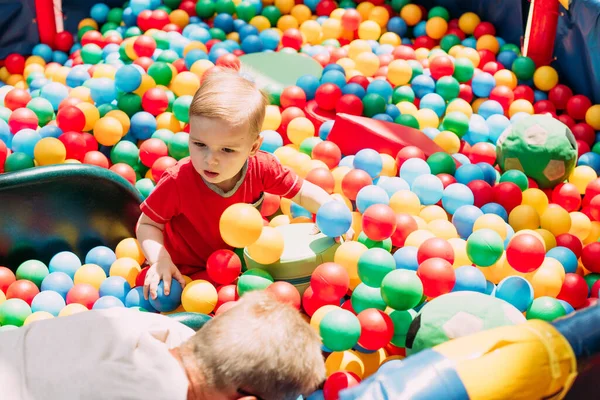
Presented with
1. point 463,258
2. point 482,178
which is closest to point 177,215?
point 463,258

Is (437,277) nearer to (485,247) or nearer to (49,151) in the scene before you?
(485,247)

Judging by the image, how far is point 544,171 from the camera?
2.17 meters

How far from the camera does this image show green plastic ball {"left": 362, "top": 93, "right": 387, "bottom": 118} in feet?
8.09

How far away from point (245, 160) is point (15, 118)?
97 centimetres

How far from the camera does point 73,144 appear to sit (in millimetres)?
2205

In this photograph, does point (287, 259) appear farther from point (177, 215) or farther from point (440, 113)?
point (440, 113)

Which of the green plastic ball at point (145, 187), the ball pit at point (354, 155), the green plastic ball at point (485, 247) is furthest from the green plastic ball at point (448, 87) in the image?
the green plastic ball at point (145, 187)

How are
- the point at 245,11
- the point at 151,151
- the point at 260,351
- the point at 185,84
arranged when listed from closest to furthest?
the point at 260,351 → the point at 151,151 → the point at 185,84 → the point at 245,11

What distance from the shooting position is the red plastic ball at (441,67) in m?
2.63

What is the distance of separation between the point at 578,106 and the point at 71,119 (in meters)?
1.68

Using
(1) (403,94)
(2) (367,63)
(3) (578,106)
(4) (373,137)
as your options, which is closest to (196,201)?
(4) (373,137)

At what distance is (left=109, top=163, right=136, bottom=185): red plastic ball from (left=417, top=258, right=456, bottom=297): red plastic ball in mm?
989

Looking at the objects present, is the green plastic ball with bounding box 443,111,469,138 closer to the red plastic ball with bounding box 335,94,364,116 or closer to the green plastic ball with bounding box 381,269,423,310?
the red plastic ball with bounding box 335,94,364,116

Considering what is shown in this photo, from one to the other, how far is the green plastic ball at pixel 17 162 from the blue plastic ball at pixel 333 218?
0.94m
